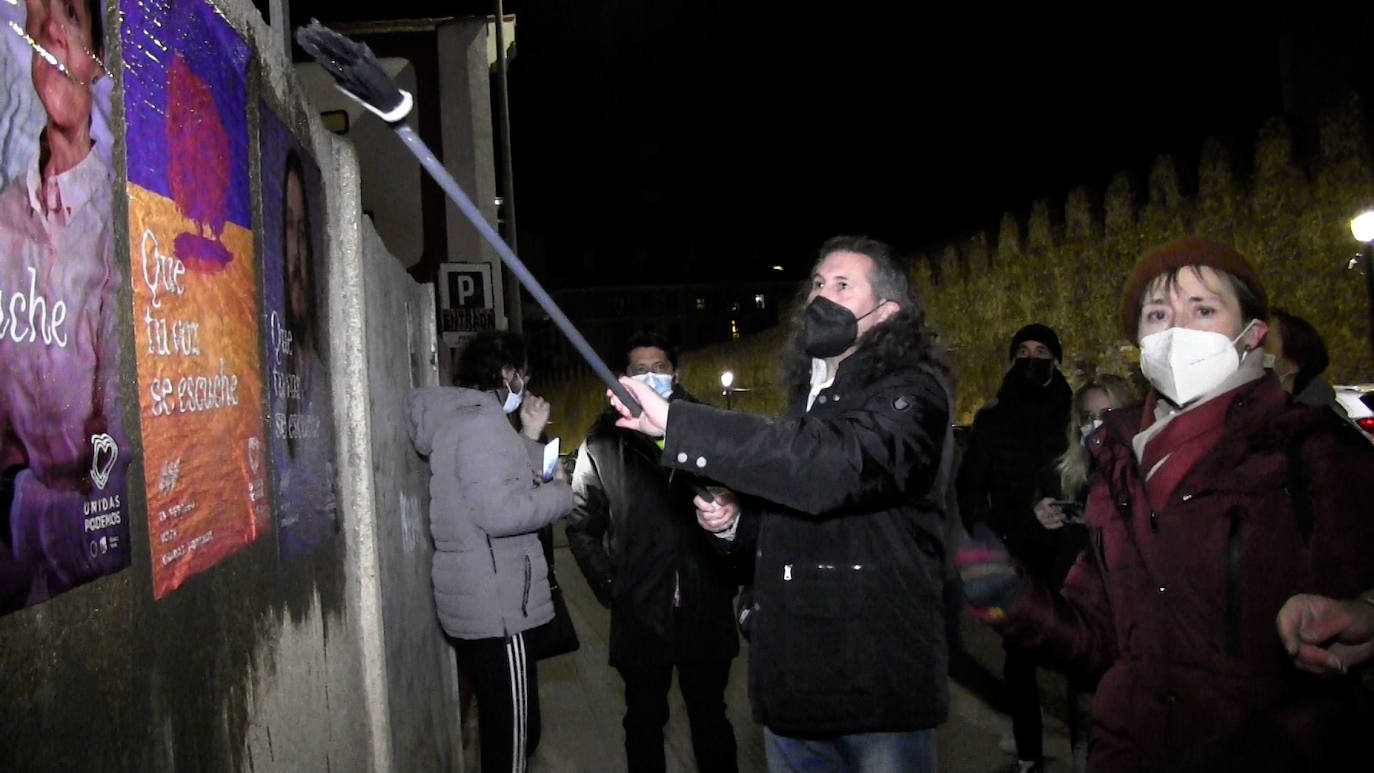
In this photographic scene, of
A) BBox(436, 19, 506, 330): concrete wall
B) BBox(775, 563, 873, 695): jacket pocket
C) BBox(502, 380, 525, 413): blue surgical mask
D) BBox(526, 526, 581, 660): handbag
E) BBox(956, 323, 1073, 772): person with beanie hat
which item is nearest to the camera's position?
BBox(775, 563, 873, 695): jacket pocket

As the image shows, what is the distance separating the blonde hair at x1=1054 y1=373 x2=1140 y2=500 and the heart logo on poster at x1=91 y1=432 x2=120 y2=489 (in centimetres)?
354

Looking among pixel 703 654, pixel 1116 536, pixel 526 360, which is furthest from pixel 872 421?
pixel 526 360

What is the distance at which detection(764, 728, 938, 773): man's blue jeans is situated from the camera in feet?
8.00

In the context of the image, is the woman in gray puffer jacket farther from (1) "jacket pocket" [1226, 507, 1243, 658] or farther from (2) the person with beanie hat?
(1) "jacket pocket" [1226, 507, 1243, 658]

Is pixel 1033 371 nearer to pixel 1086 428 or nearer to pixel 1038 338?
pixel 1038 338

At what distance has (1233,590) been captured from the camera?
1.93 metres

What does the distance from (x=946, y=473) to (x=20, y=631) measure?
200 cm

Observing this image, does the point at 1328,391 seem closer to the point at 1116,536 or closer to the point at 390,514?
the point at 1116,536

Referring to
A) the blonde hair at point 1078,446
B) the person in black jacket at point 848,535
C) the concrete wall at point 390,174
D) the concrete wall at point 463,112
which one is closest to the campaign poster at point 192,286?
the person in black jacket at point 848,535

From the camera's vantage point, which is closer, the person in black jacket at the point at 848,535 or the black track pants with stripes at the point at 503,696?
the person in black jacket at the point at 848,535

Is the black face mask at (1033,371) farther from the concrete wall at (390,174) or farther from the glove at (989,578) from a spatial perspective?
the concrete wall at (390,174)

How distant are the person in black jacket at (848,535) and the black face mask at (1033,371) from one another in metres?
2.24

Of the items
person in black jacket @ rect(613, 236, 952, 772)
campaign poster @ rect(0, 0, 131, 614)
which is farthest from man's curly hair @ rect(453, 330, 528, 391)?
campaign poster @ rect(0, 0, 131, 614)

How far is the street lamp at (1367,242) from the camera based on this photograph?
9.58 m
